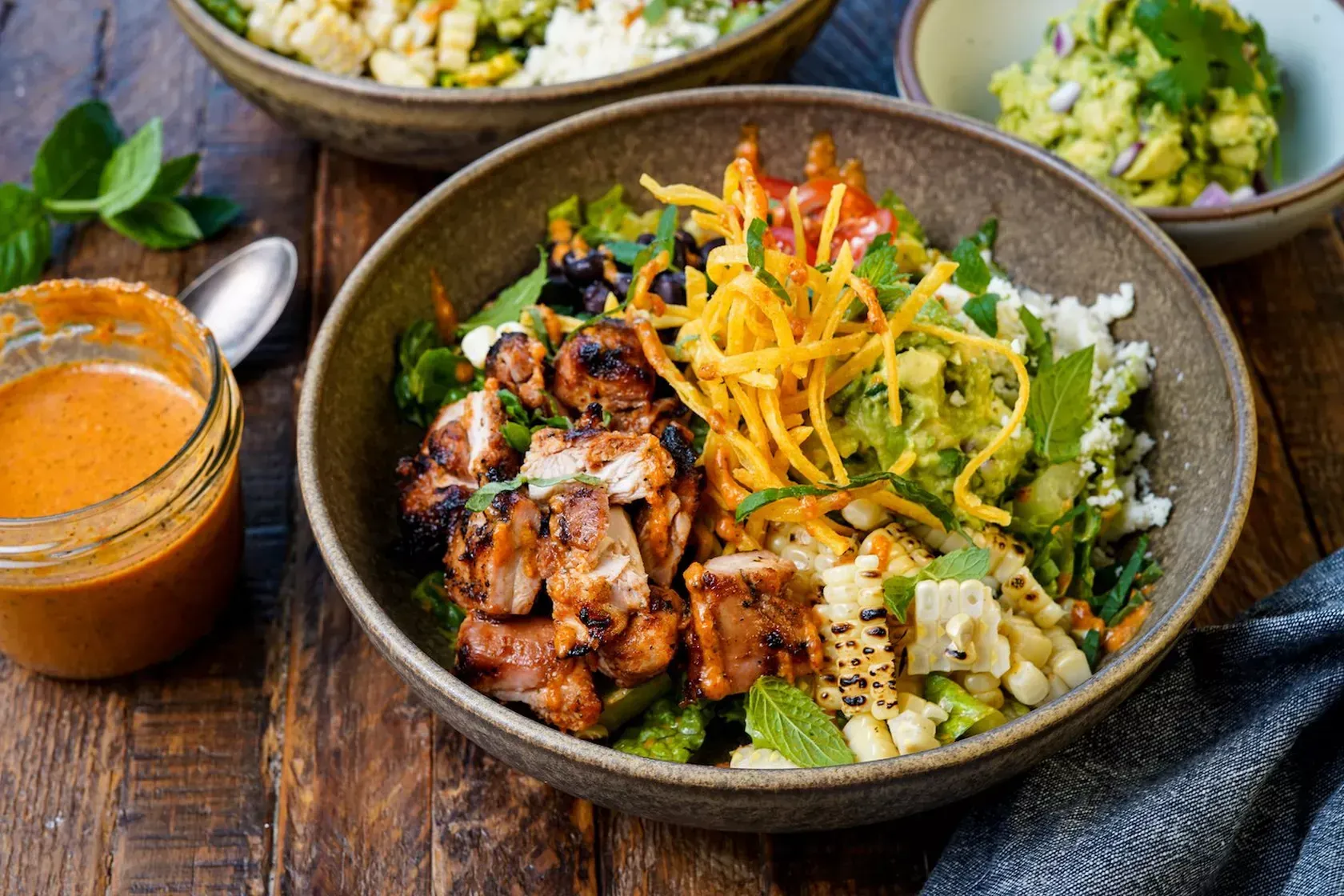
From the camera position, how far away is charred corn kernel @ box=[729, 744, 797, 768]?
2533 mm

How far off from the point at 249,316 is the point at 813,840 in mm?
2342

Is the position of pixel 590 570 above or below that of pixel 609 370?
below

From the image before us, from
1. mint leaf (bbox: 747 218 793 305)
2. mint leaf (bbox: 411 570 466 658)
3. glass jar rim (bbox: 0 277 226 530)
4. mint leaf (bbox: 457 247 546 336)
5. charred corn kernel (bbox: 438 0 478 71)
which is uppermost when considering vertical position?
mint leaf (bbox: 747 218 793 305)

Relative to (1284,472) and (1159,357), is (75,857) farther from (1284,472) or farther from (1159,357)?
(1284,472)

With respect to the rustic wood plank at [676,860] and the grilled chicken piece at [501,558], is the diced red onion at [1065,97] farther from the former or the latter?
the rustic wood plank at [676,860]

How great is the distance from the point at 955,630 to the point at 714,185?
1.69 m

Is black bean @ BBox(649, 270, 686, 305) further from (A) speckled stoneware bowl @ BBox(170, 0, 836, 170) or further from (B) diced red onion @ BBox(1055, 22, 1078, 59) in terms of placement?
(B) diced red onion @ BBox(1055, 22, 1078, 59)

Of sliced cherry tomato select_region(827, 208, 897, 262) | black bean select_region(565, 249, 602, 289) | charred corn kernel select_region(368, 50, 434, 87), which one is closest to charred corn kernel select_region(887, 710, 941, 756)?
sliced cherry tomato select_region(827, 208, 897, 262)

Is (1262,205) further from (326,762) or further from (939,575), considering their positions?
(326,762)

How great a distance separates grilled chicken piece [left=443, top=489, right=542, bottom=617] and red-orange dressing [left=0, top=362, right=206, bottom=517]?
0.86 m

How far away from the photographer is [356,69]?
426 centimetres

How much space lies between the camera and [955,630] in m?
2.61

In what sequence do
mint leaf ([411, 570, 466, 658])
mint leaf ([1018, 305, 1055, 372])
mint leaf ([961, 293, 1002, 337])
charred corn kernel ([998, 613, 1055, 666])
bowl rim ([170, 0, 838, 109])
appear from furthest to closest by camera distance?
bowl rim ([170, 0, 838, 109]) → mint leaf ([1018, 305, 1055, 372]) → mint leaf ([961, 293, 1002, 337]) → mint leaf ([411, 570, 466, 658]) → charred corn kernel ([998, 613, 1055, 666])

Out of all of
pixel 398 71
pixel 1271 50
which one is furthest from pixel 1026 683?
pixel 398 71
